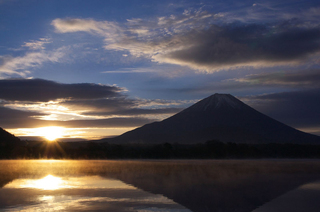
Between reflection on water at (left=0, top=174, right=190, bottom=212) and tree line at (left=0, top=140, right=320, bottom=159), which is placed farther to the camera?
tree line at (left=0, top=140, right=320, bottom=159)

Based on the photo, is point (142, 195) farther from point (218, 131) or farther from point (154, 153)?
point (218, 131)

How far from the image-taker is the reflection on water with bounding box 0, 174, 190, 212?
13.1 m

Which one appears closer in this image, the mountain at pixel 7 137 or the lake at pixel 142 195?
the lake at pixel 142 195

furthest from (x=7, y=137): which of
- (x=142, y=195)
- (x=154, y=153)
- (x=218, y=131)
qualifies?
(x=142, y=195)

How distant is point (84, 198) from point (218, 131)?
163690 millimetres

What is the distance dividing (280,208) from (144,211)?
17.7 feet

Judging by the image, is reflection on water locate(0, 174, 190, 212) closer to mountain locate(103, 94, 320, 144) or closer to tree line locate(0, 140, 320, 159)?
tree line locate(0, 140, 320, 159)

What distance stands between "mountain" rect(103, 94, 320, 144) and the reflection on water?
14356 cm

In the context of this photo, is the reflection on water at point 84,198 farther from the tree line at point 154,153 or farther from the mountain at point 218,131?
the mountain at point 218,131

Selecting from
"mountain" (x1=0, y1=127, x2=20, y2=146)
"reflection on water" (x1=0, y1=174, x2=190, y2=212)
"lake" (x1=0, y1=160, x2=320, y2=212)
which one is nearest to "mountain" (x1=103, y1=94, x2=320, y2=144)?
"mountain" (x1=0, y1=127, x2=20, y2=146)

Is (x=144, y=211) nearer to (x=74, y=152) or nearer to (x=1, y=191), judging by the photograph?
(x=1, y=191)

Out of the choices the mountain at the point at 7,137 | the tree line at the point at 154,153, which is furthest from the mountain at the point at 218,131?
the tree line at the point at 154,153

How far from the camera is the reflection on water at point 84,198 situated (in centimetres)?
1311

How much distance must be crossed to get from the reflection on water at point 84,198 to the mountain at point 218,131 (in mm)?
143559
